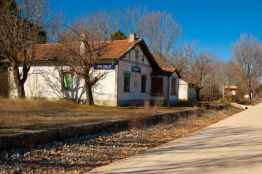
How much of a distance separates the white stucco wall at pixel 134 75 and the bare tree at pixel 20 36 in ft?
20.0

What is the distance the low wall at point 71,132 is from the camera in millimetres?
8480

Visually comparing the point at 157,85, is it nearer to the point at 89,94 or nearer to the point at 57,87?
the point at 57,87

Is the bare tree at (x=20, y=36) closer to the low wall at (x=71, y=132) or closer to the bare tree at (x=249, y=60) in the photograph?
the low wall at (x=71, y=132)

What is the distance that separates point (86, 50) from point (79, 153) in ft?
46.7

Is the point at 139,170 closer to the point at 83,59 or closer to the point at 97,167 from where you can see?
the point at 97,167

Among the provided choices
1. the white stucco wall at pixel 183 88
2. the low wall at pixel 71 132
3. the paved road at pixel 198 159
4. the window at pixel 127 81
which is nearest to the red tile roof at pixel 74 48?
the window at pixel 127 81

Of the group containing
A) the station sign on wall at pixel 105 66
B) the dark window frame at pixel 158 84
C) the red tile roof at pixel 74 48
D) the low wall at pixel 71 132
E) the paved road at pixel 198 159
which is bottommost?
the paved road at pixel 198 159

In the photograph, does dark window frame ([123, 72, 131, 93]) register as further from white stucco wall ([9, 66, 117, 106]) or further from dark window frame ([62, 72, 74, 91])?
dark window frame ([62, 72, 74, 91])

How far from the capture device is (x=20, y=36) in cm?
2345

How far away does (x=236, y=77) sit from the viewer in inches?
2911

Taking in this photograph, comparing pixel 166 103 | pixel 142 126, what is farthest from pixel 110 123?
pixel 166 103

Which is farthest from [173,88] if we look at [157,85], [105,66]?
[105,66]

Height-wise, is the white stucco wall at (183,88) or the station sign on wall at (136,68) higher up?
the station sign on wall at (136,68)

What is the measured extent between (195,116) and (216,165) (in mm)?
14563
